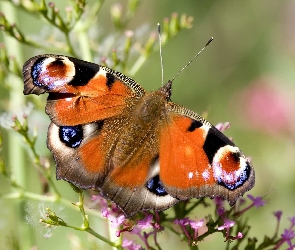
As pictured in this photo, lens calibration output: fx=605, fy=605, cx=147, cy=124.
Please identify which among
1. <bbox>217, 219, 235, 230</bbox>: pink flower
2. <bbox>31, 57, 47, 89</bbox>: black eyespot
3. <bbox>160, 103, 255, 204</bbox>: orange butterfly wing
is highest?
<bbox>160, 103, 255, 204</bbox>: orange butterfly wing

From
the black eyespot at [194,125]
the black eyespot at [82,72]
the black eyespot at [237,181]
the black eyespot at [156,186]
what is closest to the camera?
the black eyespot at [237,181]

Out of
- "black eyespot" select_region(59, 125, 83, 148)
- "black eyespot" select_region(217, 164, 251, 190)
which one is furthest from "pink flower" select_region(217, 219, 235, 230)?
"black eyespot" select_region(59, 125, 83, 148)

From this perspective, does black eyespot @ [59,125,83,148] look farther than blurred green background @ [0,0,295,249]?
No

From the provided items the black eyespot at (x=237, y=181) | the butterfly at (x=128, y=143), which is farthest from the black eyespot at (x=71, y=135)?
the black eyespot at (x=237, y=181)

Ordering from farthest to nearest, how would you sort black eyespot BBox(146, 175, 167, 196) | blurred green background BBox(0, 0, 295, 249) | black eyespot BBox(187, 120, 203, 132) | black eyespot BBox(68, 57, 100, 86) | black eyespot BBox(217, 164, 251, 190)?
blurred green background BBox(0, 0, 295, 249), black eyespot BBox(68, 57, 100, 86), black eyespot BBox(187, 120, 203, 132), black eyespot BBox(146, 175, 167, 196), black eyespot BBox(217, 164, 251, 190)

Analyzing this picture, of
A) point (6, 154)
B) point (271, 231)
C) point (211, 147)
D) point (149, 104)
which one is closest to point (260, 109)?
point (271, 231)

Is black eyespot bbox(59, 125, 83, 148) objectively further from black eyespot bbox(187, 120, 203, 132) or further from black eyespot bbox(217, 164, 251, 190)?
black eyespot bbox(217, 164, 251, 190)

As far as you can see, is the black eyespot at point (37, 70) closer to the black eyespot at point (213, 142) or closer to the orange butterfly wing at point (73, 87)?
the orange butterfly wing at point (73, 87)
